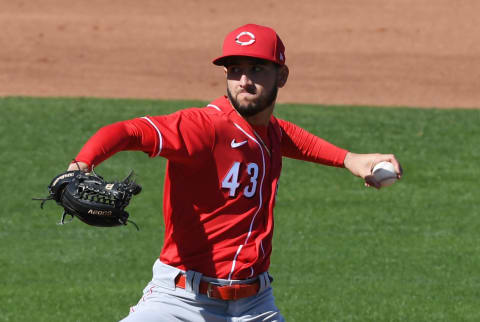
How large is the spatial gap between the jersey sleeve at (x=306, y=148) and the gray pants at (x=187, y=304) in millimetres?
865

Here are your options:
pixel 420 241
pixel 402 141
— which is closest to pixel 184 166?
Answer: pixel 420 241

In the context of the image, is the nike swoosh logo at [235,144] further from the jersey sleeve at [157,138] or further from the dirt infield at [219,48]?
the dirt infield at [219,48]

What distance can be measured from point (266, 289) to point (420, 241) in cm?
554

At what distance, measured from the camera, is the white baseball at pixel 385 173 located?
469 cm

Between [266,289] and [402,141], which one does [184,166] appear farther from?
[402,141]

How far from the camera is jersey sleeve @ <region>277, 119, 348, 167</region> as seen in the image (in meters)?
5.15

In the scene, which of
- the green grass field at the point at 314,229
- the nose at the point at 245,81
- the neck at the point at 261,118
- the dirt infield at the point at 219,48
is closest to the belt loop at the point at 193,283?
the neck at the point at 261,118

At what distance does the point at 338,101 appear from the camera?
15883 millimetres

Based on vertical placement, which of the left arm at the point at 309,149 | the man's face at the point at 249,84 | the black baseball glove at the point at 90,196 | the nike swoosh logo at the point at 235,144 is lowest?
the black baseball glove at the point at 90,196

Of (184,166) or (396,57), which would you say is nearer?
(184,166)

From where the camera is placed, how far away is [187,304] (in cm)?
454

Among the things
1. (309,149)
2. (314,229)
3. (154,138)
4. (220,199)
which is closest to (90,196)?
(154,138)

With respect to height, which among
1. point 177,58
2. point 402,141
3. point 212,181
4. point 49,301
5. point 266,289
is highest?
point 177,58

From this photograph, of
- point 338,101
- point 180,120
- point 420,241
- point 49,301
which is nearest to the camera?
point 180,120
